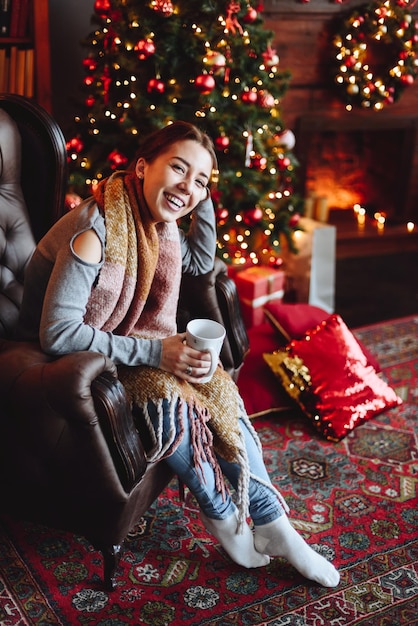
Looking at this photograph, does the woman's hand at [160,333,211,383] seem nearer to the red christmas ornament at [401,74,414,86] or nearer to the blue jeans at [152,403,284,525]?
the blue jeans at [152,403,284,525]

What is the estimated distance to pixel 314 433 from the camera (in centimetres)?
247

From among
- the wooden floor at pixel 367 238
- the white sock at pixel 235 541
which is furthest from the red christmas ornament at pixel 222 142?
the wooden floor at pixel 367 238

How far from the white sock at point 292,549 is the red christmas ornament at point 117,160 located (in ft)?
5.34

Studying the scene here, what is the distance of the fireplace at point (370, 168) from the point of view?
4.43 m

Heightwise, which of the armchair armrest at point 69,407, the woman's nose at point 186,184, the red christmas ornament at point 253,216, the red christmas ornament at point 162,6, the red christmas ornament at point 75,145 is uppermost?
the red christmas ornament at point 162,6

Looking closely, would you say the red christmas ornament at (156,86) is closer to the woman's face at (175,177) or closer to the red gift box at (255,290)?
the red gift box at (255,290)

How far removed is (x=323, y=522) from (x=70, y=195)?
5.30ft

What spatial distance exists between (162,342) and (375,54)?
2.89m

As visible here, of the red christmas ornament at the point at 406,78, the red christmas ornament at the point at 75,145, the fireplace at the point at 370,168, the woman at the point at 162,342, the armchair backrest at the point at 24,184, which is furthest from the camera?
the fireplace at the point at 370,168

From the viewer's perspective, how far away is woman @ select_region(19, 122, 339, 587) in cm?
163

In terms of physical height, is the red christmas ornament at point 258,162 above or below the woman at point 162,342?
above

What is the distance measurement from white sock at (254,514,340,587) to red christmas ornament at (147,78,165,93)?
1.75m

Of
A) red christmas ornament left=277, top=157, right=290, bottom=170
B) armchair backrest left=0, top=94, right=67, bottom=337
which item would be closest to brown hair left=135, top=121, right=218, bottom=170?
armchair backrest left=0, top=94, right=67, bottom=337

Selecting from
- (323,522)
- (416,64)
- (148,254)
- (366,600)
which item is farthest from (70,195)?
(416,64)
